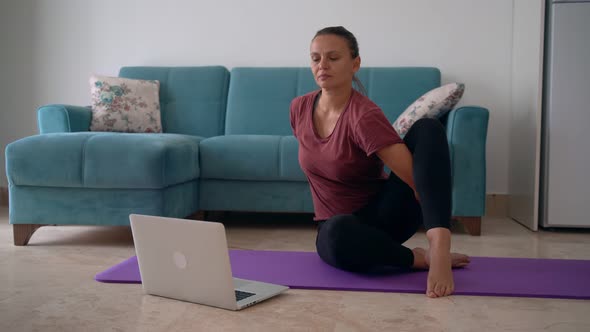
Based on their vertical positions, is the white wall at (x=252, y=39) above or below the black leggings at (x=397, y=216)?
above

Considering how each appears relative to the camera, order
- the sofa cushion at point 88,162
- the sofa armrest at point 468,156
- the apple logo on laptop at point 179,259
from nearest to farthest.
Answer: the apple logo on laptop at point 179,259 < the sofa cushion at point 88,162 < the sofa armrest at point 468,156

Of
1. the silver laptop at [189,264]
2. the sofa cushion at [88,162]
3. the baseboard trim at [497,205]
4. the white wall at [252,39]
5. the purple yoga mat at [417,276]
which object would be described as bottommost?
the baseboard trim at [497,205]

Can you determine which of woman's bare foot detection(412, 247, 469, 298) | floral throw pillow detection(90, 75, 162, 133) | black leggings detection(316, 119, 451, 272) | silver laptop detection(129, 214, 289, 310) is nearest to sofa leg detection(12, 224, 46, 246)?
floral throw pillow detection(90, 75, 162, 133)

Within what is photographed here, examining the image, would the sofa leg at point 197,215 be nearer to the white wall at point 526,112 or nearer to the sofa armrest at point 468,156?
the sofa armrest at point 468,156

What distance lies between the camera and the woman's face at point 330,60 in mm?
1722

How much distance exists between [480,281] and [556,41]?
1.71 metres

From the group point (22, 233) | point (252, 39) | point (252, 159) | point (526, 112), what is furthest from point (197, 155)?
point (526, 112)

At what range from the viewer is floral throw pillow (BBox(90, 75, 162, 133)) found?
334cm

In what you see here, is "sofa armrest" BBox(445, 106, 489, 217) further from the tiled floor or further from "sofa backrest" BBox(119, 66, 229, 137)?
"sofa backrest" BBox(119, 66, 229, 137)

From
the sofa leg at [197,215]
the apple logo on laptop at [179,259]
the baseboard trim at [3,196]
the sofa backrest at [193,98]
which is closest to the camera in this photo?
the apple logo on laptop at [179,259]

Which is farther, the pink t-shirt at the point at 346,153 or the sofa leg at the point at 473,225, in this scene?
the sofa leg at the point at 473,225

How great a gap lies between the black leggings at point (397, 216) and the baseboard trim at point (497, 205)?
1.93m

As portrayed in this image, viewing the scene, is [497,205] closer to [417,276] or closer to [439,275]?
[417,276]

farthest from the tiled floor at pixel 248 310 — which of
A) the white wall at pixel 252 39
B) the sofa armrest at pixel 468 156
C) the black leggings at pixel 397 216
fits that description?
the white wall at pixel 252 39
